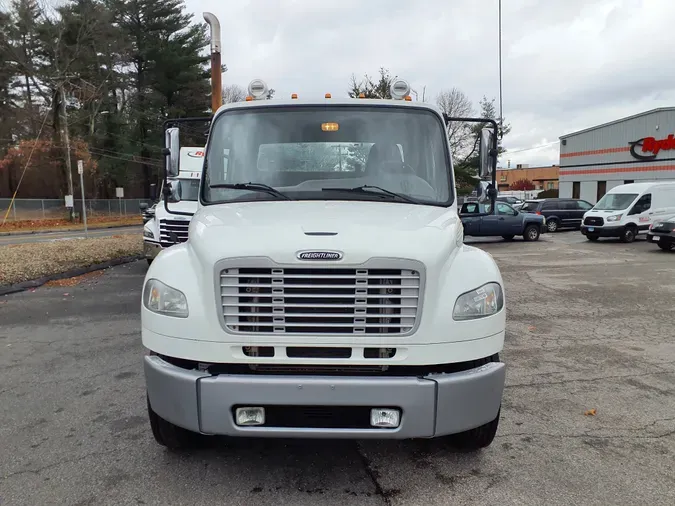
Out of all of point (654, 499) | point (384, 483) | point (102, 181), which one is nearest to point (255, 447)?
point (384, 483)

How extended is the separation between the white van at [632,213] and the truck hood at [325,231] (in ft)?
62.7

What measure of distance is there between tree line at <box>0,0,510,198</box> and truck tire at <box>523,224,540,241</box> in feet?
28.6

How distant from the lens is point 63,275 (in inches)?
452

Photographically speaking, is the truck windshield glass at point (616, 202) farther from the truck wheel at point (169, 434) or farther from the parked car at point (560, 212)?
the truck wheel at point (169, 434)

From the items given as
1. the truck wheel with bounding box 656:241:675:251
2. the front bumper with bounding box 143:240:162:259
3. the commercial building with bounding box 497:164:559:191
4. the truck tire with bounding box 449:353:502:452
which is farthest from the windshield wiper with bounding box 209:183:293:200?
the commercial building with bounding box 497:164:559:191

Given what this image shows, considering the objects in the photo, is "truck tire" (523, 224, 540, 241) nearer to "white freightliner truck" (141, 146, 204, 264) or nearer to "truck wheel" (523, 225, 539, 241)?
"truck wheel" (523, 225, 539, 241)

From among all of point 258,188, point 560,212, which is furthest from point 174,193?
point 560,212

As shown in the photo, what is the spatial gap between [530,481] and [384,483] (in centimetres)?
91

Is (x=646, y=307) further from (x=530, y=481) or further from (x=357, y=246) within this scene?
(x=357, y=246)

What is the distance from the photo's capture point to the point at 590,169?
38.3 meters

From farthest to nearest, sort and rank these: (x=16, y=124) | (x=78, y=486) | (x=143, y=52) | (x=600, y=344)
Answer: (x=143, y=52), (x=16, y=124), (x=600, y=344), (x=78, y=486)

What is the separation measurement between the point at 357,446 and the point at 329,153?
2264 mm

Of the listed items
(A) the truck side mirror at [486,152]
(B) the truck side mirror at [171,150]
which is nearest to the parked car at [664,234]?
(A) the truck side mirror at [486,152]

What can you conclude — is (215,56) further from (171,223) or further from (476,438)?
(476,438)
